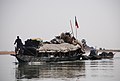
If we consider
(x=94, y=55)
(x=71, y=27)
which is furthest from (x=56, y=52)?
(x=94, y=55)

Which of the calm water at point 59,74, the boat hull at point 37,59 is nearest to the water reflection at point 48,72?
the calm water at point 59,74

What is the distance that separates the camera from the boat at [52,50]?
3854 cm

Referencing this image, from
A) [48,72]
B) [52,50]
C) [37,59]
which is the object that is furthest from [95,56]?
[48,72]

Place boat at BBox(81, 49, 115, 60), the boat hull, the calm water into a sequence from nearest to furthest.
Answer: the calm water, the boat hull, boat at BBox(81, 49, 115, 60)

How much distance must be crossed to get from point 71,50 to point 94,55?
15117 millimetres

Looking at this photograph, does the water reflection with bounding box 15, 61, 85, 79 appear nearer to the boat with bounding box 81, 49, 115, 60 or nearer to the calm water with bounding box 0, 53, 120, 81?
the calm water with bounding box 0, 53, 120, 81

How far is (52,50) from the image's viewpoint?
148 feet

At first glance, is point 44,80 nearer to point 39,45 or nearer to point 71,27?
point 39,45

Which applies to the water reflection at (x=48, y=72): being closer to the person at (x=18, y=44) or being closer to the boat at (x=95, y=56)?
the person at (x=18, y=44)

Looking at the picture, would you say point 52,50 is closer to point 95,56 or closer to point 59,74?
point 95,56

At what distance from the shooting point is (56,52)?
4491 centimetres

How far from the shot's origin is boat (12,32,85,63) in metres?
38.5

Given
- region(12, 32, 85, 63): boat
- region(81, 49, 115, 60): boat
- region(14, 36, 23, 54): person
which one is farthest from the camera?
region(81, 49, 115, 60): boat

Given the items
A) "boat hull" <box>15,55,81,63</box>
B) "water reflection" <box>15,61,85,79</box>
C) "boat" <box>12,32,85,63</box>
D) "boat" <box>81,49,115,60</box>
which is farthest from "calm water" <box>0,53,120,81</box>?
"boat" <box>81,49,115,60</box>
